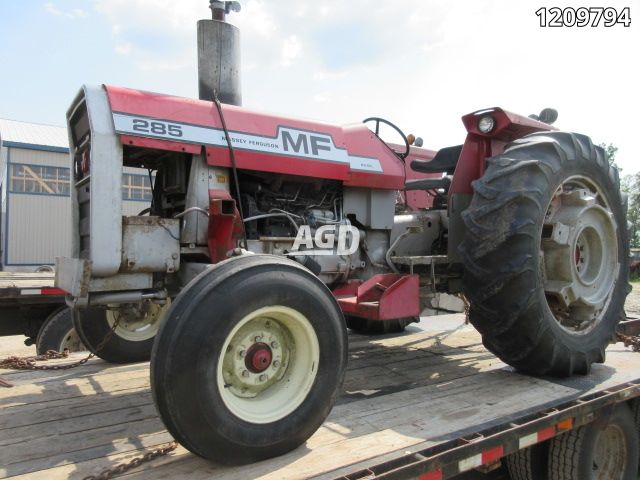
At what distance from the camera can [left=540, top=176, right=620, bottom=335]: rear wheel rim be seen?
11.6 feet

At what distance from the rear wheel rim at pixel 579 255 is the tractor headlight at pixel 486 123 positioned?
2.05 feet

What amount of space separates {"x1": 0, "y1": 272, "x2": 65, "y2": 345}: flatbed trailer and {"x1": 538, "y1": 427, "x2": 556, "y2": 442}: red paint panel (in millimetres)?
4874

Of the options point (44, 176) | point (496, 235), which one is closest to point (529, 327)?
point (496, 235)

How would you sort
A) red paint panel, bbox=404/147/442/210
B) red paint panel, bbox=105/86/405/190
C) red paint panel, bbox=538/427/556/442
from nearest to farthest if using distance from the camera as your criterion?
red paint panel, bbox=538/427/556/442, red paint panel, bbox=105/86/405/190, red paint panel, bbox=404/147/442/210

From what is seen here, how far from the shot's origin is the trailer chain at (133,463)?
2.09 m

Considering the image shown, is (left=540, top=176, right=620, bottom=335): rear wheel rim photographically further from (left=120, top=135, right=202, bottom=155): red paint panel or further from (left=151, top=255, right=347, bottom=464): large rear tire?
(left=120, top=135, right=202, bottom=155): red paint panel

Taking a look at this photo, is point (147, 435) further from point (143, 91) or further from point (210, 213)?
point (143, 91)

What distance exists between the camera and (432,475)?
2283 millimetres

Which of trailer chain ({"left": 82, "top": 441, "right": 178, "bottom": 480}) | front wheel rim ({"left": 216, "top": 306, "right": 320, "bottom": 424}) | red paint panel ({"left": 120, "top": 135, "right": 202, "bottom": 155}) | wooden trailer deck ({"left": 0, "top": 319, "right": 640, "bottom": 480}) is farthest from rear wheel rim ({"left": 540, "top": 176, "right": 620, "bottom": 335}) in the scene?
trailer chain ({"left": 82, "top": 441, "right": 178, "bottom": 480})

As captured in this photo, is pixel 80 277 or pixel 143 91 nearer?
pixel 80 277

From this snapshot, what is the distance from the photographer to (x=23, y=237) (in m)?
17.4

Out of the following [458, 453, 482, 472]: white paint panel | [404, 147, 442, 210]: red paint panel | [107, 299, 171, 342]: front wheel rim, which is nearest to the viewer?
[458, 453, 482, 472]: white paint panel

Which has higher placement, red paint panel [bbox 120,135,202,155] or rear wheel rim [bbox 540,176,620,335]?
red paint panel [bbox 120,135,202,155]

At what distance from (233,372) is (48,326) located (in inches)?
169
